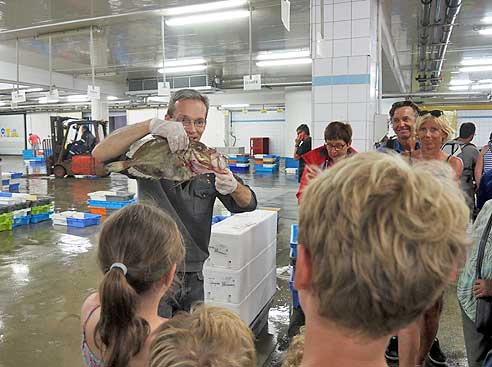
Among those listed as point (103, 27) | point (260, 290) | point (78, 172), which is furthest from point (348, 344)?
point (78, 172)

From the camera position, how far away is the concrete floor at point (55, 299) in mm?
2875

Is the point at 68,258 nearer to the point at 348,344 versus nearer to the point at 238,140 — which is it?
the point at 348,344

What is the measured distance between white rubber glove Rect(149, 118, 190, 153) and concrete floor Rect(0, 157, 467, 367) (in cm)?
50

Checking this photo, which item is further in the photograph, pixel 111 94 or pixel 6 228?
pixel 111 94

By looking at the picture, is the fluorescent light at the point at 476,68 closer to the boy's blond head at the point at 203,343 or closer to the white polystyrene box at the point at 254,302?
the white polystyrene box at the point at 254,302

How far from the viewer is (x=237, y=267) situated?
2.73 meters

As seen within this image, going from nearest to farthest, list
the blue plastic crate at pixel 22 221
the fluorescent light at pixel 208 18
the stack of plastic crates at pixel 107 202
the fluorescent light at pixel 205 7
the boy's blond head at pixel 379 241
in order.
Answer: the boy's blond head at pixel 379 241 → the fluorescent light at pixel 205 7 → the blue plastic crate at pixel 22 221 → the fluorescent light at pixel 208 18 → the stack of plastic crates at pixel 107 202

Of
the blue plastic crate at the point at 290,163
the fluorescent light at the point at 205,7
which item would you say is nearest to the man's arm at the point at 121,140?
the fluorescent light at the point at 205,7

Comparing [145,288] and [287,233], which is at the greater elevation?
[145,288]

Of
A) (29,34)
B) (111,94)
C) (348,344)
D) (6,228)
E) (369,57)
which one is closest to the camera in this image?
(348,344)

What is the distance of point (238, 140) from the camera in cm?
2303

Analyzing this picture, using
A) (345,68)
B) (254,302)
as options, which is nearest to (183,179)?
(254,302)

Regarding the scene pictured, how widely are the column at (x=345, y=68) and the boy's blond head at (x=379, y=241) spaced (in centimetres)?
419

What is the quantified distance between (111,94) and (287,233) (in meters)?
12.0
